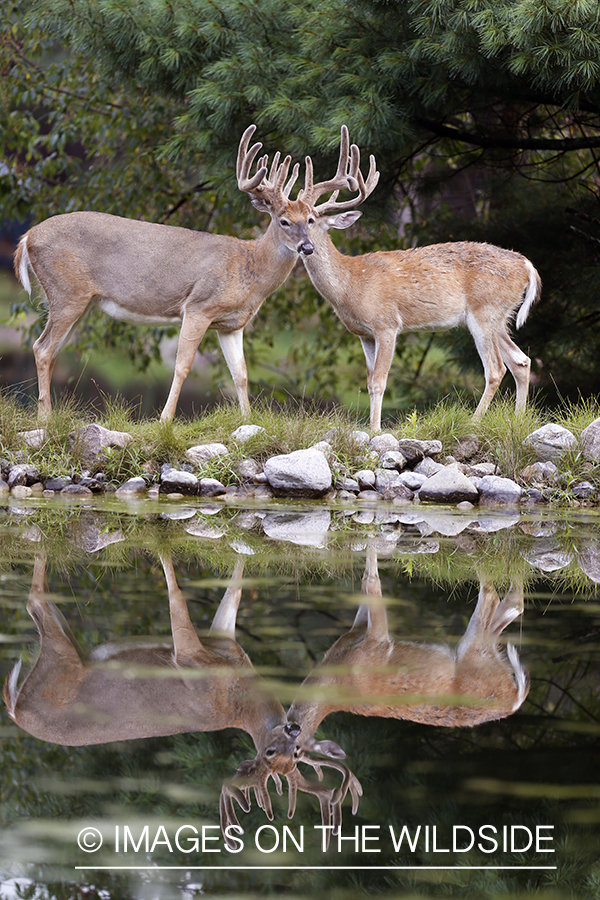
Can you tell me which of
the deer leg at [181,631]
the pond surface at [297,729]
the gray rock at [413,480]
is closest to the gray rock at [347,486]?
the gray rock at [413,480]

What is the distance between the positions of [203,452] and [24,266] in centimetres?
223

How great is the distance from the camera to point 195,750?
1820mm

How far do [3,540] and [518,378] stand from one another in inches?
191

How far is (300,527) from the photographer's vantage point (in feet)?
Answer: 15.4

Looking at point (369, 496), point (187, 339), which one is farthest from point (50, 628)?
point (187, 339)

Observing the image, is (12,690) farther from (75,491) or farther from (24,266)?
(24,266)

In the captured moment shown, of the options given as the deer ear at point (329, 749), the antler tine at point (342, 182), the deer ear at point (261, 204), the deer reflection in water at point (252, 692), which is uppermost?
the antler tine at point (342, 182)

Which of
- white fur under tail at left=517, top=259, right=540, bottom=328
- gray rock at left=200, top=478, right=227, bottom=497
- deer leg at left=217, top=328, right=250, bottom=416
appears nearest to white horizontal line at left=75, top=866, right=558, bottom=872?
gray rock at left=200, top=478, right=227, bottom=497

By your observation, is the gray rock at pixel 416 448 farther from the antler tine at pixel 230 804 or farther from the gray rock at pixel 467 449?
the antler tine at pixel 230 804

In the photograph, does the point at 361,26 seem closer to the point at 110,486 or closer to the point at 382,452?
the point at 382,452

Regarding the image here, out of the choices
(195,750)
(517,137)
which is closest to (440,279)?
(517,137)

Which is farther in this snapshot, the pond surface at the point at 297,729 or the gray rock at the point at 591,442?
the gray rock at the point at 591,442

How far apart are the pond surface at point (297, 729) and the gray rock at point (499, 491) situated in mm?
2225

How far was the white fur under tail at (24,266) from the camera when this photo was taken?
7238mm
